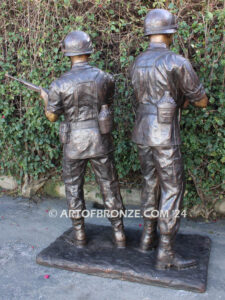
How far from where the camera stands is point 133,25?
4.30 meters

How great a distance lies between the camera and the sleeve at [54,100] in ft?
10.6

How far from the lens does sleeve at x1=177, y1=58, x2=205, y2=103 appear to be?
292cm

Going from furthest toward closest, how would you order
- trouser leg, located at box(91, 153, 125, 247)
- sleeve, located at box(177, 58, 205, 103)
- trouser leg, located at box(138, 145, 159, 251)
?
trouser leg, located at box(91, 153, 125, 247) < trouser leg, located at box(138, 145, 159, 251) < sleeve, located at box(177, 58, 205, 103)

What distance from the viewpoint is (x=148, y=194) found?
3436 mm

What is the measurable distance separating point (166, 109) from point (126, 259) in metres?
1.57

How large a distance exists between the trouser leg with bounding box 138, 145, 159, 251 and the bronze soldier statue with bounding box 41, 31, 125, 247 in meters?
0.27

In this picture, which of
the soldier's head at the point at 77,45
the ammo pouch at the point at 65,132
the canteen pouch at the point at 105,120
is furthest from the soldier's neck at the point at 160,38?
the ammo pouch at the point at 65,132

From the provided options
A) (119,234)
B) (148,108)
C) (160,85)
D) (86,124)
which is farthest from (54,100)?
(119,234)

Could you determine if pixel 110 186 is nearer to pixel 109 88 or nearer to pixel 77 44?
pixel 109 88

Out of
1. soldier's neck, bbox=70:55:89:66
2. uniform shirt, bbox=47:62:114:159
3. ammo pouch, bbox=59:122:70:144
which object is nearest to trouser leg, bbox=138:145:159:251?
uniform shirt, bbox=47:62:114:159

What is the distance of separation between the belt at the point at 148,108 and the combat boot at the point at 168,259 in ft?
3.92

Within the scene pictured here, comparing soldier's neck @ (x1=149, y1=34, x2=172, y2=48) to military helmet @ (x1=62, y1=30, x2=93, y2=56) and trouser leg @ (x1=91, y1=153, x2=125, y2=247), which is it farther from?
trouser leg @ (x1=91, y1=153, x2=125, y2=247)

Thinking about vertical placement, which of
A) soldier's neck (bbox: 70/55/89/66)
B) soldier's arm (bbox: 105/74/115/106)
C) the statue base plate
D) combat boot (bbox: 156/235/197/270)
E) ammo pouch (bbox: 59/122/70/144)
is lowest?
the statue base plate

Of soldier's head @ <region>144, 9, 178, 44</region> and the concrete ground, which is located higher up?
soldier's head @ <region>144, 9, 178, 44</region>
